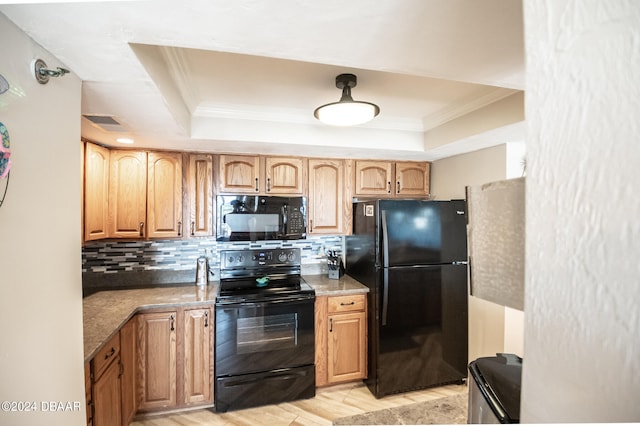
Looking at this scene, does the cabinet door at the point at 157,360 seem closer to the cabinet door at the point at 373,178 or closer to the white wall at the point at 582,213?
the cabinet door at the point at 373,178

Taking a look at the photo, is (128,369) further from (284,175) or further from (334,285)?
(284,175)

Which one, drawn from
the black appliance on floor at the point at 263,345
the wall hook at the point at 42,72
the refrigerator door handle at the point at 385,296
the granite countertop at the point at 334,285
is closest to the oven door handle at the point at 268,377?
the black appliance on floor at the point at 263,345

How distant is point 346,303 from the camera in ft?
8.10

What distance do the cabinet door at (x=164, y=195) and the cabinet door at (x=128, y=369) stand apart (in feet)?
2.45

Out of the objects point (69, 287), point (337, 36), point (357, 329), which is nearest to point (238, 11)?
point (337, 36)

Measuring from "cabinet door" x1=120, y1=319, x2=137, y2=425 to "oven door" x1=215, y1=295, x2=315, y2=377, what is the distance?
56cm

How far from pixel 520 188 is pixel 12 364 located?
120 centimetres

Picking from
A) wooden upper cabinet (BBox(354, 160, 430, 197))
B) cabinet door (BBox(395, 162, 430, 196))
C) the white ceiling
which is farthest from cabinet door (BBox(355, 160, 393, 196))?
the white ceiling

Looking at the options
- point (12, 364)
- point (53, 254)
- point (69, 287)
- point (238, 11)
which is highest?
point (238, 11)

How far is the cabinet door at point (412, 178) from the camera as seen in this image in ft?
9.33

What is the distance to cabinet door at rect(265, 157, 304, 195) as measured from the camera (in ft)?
8.39

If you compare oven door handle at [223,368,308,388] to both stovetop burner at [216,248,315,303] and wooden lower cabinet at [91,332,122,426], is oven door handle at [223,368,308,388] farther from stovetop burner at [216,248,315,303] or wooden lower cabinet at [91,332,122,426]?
wooden lower cabinet at [91,332,122,426]

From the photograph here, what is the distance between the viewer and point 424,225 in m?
2.38

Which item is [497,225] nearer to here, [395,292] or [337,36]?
[337,36]
